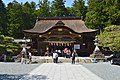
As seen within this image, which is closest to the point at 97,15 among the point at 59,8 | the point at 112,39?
the point at 112,39

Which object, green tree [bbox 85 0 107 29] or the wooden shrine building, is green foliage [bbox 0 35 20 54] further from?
green tree [bbox 85 0 107 29]

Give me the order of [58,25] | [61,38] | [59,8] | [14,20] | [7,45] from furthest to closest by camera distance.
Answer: [59,8] < [14,20] < [61,38] < [58,25] < [7,45]

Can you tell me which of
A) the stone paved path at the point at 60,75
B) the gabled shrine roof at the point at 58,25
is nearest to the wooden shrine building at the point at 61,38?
the gabled shrine roof at the point at 58,25

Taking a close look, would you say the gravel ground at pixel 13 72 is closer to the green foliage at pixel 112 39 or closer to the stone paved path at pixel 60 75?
the stone paved path at pixel 60 75

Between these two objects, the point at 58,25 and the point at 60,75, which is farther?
the point at 58,25

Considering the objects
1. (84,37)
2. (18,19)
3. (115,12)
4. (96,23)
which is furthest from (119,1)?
(18,19)

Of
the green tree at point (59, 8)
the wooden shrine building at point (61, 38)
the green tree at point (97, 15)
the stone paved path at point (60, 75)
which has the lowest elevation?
the stone paved path at point (60, 75)

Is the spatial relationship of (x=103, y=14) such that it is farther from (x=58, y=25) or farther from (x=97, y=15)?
(x=58, y=25)

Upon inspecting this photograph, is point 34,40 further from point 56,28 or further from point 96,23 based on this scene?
point 96,23

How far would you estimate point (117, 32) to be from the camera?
2989 centimetres

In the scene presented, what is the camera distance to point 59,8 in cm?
6662

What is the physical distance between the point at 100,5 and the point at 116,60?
80.0 feet

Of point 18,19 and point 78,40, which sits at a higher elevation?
point 18,19

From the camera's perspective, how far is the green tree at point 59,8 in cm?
6501
